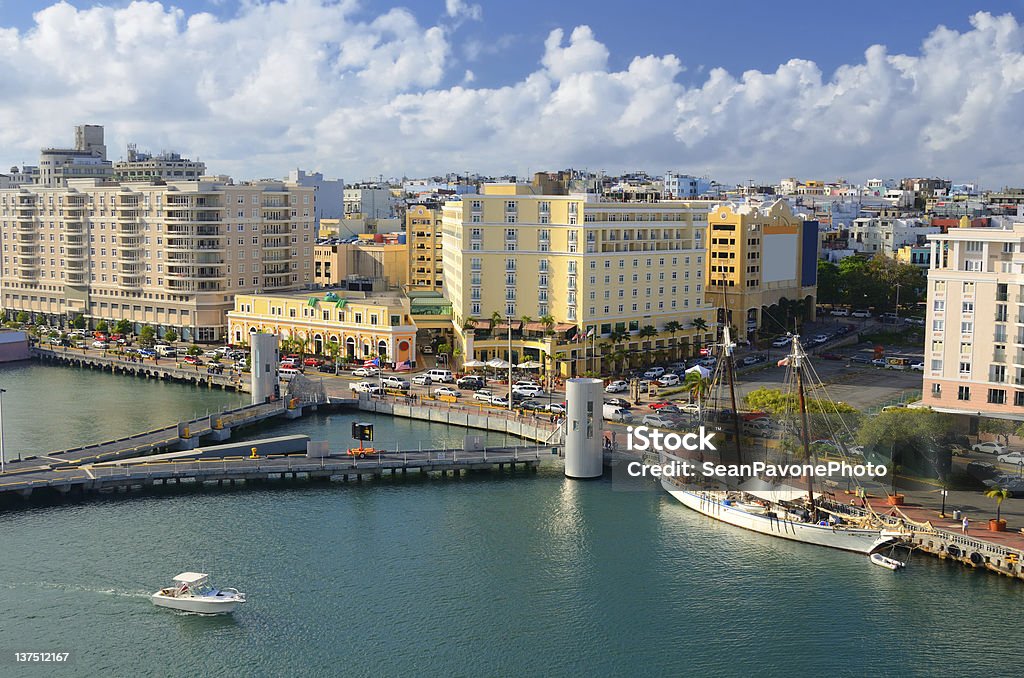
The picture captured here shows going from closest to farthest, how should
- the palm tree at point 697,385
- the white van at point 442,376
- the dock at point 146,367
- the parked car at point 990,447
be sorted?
the parked car at point 990,447
the palm tree at point 697,385
the white van at point 442,376
the dock at point 146,367

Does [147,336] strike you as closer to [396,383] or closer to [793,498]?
[396,383]

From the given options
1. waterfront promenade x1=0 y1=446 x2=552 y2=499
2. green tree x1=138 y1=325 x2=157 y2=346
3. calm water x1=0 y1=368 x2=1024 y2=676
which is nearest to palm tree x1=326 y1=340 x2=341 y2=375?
green tree x1=138 y1=325 x2=157 y2=346

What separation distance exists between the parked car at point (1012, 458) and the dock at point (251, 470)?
44.5ft

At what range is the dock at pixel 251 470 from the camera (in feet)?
114

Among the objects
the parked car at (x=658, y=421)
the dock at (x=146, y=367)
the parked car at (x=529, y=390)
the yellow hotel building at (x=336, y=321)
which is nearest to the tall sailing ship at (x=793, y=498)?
the parked car at (x=658, y=421)

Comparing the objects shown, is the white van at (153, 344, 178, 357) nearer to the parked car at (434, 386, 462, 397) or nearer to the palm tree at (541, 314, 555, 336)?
the parked car at (434, 386, 462, 397)

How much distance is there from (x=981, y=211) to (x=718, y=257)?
46.8 meters

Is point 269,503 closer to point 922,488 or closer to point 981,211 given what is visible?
point 922,488

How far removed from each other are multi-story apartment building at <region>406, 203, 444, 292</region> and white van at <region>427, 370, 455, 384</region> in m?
21.0

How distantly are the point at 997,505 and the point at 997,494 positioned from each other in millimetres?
405

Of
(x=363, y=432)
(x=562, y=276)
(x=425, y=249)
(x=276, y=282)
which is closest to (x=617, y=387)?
(x=562, y=276)

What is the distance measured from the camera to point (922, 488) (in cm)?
3297

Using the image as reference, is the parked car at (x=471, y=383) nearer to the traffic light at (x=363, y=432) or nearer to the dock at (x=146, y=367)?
the dock at (x=146, y=367)

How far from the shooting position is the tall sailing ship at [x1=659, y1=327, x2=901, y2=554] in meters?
30.2
